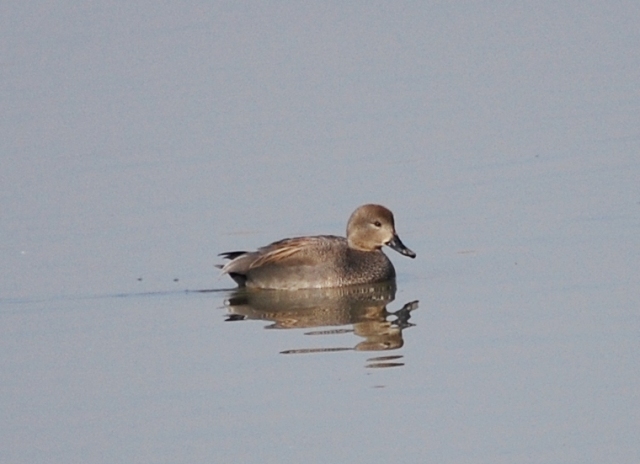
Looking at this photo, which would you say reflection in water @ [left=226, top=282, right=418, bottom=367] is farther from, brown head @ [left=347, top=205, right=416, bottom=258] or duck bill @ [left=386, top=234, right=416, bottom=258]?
brown head @ [left=347, top=205, right=416, bottom=258]

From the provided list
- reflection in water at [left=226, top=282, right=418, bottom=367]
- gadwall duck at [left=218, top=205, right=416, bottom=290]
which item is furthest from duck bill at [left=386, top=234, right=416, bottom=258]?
reflection in water at [left=226, top=282, right=418, bottom=367]

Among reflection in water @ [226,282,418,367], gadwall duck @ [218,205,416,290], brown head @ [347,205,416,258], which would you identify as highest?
brown head @ [347,205,416,258]

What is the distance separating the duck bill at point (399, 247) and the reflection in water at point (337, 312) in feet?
0.90

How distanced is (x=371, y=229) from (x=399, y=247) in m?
0.38

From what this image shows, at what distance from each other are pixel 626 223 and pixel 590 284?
188 cm

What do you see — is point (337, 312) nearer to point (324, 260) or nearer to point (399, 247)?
point (324, 260)

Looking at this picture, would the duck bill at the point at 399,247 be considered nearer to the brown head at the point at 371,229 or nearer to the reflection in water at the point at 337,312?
the brown head at the point at 371,229

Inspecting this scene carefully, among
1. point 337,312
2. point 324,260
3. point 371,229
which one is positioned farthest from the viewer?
point 371,229

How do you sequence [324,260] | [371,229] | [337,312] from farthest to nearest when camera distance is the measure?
[371,229] < [324,260] < [337,312]

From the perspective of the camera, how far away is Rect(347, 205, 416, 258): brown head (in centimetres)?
1530

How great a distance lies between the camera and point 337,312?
14.0 m

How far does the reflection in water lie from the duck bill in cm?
28

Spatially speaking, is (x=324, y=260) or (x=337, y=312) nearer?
(x=337, y=312)

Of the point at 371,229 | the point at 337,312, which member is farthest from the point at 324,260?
the point at 337,312
